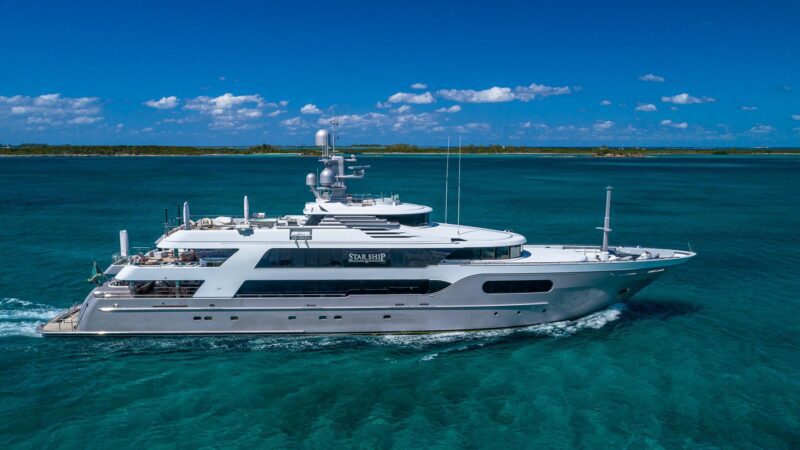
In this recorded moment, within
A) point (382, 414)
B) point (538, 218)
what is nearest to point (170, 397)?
point (382, 414)

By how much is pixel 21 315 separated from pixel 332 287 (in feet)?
42.5

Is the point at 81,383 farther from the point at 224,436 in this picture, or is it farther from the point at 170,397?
the point at 224,436

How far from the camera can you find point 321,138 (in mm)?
21750

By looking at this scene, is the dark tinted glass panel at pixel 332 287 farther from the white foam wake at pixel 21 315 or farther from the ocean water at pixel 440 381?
the white foam wake at pixel 21 315

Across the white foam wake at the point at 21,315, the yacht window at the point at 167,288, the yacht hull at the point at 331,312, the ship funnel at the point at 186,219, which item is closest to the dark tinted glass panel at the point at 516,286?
the yacht hull at the point at 331,312

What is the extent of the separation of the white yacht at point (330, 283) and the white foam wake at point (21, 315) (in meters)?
1.11

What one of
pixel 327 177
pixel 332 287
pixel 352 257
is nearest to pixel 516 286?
pixel 352 257

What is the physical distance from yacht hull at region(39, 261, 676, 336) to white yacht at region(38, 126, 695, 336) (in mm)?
37

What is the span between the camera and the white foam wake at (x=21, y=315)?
1911cm

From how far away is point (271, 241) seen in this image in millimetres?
18766

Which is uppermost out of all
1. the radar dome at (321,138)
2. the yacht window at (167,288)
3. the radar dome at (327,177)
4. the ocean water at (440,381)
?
the radar dome at (321,138)

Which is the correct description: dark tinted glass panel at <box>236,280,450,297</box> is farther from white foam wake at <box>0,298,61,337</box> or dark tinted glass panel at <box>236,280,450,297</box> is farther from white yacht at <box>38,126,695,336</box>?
white foam wake at <box>0,298,61,337</box>

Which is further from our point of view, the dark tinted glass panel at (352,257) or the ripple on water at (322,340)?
the dark tinted glass panel at (352,257)

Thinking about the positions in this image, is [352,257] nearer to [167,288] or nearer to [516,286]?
[516,286]
